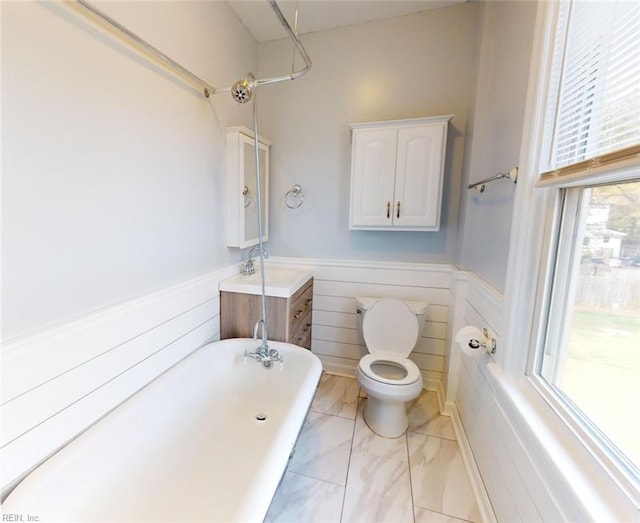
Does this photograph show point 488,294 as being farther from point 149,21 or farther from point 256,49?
point 256,49

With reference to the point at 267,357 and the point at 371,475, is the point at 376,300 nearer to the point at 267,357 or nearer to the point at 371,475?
the point at 267,357

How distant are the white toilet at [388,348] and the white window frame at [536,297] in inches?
28.3

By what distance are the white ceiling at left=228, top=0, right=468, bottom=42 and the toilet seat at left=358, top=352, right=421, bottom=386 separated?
2.45 meters

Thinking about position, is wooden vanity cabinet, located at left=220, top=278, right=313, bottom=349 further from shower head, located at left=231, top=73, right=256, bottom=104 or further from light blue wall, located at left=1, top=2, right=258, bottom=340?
shower head, located at left=231, top=73, right=256, bottom=104

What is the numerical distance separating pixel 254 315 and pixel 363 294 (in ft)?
3.05

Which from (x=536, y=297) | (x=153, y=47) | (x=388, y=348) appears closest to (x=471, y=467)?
(x=388, y=348)

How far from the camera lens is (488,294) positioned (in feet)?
4.87

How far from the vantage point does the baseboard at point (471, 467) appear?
1.29 metres

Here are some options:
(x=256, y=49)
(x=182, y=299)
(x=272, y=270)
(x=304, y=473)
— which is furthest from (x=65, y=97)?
(x=304, y=473)

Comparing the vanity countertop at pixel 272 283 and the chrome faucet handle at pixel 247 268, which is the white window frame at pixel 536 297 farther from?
the chrome faucet handle at pixel 247 268

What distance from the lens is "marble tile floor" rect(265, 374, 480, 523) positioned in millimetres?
1322

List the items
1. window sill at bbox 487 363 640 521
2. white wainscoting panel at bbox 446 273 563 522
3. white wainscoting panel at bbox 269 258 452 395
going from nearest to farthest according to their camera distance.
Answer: window sill at bbox 487 363 640 521, white wainscoting panel at bbox 446 273 563 522, white wainscoting panel at bbox 269 258 452 395

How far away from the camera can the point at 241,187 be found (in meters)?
1.96

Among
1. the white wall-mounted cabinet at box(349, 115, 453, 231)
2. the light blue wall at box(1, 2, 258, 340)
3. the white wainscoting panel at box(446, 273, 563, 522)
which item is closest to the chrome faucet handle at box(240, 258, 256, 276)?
the light blue wall at box(1, 2, 258, 340)
